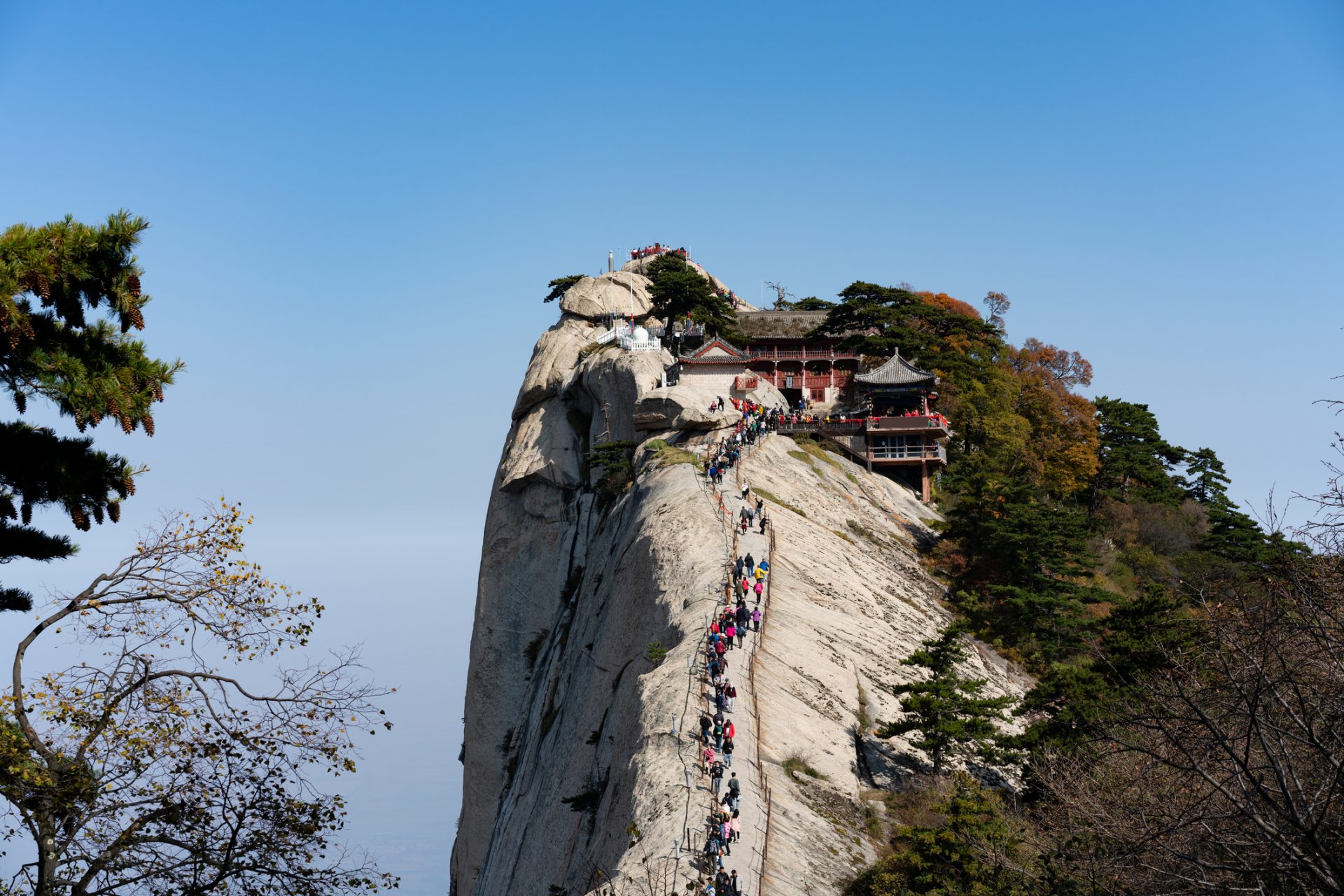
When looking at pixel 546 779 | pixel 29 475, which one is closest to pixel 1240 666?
pixel 29 475

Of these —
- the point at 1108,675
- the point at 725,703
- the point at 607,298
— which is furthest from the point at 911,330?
the point at 725,703

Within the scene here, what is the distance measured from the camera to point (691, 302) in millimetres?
73438

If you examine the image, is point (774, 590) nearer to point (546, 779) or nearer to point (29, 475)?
point (546, 779)

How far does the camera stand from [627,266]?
89438 millimetres

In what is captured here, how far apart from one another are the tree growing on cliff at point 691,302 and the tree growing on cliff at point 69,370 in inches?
2279

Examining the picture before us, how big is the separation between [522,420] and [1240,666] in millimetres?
60696

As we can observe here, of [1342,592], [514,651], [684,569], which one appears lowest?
[1342,592]

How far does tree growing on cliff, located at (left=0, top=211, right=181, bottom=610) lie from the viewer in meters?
14.0

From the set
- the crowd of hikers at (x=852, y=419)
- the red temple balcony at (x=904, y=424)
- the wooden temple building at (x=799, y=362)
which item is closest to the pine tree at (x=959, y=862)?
the red temple balcony at (x=904, y=424)

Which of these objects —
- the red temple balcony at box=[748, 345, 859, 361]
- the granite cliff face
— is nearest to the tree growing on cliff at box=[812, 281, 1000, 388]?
the red temple balcony at box=[748, 345, 859, 361]

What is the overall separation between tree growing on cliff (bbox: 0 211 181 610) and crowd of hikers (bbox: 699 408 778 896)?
1118 centimetres

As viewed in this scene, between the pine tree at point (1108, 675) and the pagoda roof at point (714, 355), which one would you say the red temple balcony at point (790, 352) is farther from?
the pine tree at point (1108, 675)

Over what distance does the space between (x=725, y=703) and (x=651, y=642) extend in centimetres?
674

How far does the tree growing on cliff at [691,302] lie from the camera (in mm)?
72625
